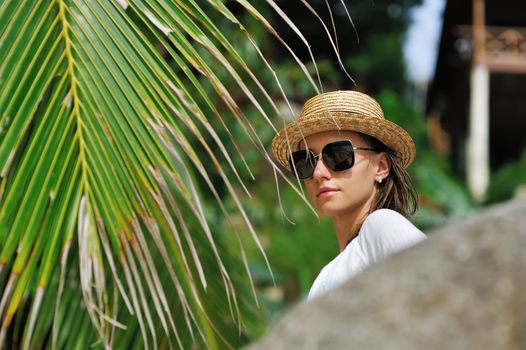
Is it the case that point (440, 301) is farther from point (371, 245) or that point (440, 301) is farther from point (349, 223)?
point (349, 223)

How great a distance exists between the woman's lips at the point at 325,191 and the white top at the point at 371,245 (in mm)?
136

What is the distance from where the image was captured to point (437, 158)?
15000 mm

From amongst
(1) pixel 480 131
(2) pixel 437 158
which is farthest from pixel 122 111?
(2) pixel 437 158

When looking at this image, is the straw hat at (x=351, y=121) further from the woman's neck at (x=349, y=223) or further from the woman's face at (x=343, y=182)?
the woman's neck at (x=349, y=223)

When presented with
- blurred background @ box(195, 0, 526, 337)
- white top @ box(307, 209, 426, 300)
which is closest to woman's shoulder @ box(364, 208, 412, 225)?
white top @ box(307, 209, 426, 300)

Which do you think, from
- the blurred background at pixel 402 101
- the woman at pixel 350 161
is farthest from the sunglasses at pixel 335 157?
the blurred background at pixel 402 101

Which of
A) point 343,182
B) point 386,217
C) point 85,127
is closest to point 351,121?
point 343,182

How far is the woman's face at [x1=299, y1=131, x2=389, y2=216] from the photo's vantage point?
1.91 m

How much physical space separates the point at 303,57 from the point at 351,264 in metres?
9.39

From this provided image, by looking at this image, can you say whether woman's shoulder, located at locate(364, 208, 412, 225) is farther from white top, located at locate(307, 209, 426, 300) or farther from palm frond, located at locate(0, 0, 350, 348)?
palm frond, located at locate(0, 0, 350, 348)

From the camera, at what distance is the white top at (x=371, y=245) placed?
5.32 ft

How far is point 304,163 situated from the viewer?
6.42 ft

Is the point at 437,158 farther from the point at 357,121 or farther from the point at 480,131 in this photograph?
the point at 357,121

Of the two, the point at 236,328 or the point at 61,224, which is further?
the point at 236,328
